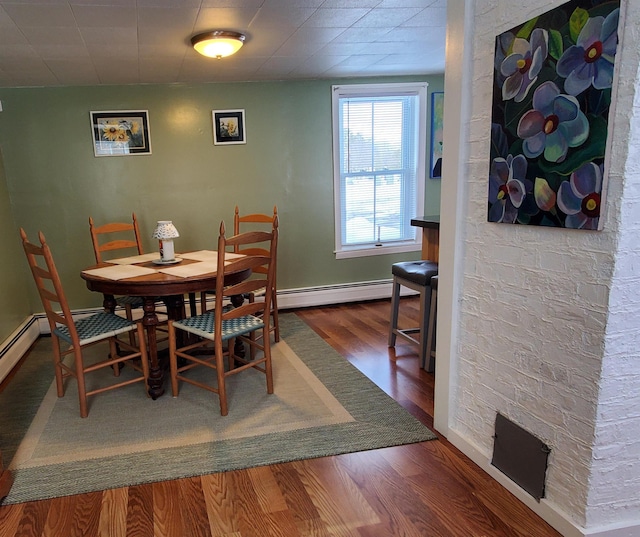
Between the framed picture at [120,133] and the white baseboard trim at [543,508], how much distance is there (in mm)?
3330

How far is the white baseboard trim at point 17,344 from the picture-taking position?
300 cm

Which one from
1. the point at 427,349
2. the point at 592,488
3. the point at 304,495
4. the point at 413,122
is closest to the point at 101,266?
the point at 304,495

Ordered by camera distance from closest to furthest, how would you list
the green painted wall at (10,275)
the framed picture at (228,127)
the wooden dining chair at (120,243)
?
1. the wooden dining chair at (120,243)
2. the green painted wall at (10,275)
3. the framed picture at (228,127)

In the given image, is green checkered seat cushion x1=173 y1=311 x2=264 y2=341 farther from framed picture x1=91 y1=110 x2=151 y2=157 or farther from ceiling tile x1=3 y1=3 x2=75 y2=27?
framed picture x1=91 y1=110 x2=151 y2=157

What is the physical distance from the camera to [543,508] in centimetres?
159

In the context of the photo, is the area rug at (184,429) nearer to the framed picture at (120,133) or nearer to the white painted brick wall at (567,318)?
the white painted brick wall at (567,318)

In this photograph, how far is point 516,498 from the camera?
170cm

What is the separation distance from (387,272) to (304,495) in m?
2.99

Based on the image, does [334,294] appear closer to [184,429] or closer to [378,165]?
[378,165]

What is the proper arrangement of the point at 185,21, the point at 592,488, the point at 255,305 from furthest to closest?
the point at 255,305
the point at 185,21
the point at 592,488

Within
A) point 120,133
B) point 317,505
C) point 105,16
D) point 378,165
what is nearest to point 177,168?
point 120,133

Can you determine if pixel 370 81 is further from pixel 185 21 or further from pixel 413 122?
pixel 185 21

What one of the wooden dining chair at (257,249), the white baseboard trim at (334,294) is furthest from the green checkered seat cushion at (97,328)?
the white baseboard trim at (334,294)

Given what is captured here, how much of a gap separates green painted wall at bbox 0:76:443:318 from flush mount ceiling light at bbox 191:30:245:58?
1.29 m
